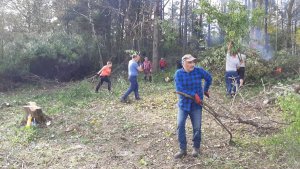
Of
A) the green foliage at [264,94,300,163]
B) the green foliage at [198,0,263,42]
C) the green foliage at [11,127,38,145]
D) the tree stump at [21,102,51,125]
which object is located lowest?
the green foliage at [11,127,38,145]

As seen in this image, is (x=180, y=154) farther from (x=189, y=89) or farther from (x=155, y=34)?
(x=155, y=34)

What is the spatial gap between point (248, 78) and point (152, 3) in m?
11.3

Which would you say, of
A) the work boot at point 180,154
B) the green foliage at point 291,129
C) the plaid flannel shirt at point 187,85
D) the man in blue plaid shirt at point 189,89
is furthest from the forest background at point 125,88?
the plaid flannel shirt at point 187,85

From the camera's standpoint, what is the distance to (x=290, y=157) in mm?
5461

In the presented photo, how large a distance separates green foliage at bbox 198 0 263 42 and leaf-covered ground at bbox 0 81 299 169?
3404 mm

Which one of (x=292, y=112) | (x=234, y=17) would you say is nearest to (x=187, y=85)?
(x=292, y=112)

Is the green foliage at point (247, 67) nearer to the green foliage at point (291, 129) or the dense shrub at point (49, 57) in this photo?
the green foliage at point (291, 129)

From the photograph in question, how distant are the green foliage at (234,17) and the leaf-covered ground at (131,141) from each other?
3.40m

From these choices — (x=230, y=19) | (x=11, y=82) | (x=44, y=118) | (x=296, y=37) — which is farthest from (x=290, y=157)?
(x=296, y=37)

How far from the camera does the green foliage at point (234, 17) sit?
1384 cm

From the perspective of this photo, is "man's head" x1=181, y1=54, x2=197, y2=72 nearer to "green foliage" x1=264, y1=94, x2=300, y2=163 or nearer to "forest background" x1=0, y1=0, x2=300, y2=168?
"forest background" x1=0, y1=0, x2=300, y2=168

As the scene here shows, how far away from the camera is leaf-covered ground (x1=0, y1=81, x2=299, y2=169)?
256 inches

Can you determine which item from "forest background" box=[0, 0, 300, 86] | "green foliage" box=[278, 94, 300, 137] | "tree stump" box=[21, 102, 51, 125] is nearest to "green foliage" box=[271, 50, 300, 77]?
"forest background" box=[0, 0, 300, 86]

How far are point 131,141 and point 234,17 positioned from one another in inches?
304
